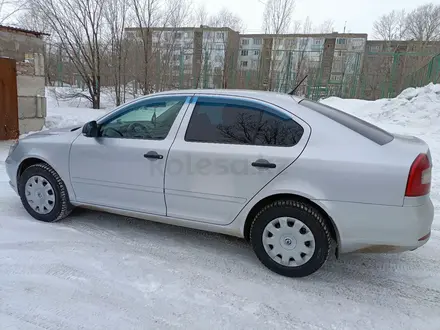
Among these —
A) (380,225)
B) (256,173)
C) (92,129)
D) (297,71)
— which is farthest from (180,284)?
(297,71)

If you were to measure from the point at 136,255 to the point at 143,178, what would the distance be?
0.73 metres

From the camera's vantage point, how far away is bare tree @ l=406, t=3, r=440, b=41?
36.8 meters

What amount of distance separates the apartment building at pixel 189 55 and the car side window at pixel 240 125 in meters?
13.2

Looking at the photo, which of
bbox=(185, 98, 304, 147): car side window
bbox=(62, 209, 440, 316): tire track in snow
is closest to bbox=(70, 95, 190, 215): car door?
bbox=(185, 98, 304, 147): car side window

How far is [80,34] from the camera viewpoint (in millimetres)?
13227

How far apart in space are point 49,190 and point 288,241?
2.68 metres

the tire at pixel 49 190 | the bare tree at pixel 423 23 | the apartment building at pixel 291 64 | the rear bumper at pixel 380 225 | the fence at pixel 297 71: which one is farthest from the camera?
the bare tree at pixel 423 23

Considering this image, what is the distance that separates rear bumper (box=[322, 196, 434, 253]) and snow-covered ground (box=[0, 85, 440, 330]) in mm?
427

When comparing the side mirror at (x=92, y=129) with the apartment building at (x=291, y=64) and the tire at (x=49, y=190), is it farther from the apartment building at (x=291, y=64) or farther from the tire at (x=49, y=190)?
the apartment building at (x=291, y=64)

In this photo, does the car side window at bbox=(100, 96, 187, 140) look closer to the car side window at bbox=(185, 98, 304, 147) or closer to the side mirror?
the side mirror

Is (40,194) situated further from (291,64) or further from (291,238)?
(291,64)

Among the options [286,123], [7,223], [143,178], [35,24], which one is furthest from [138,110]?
[35,24]

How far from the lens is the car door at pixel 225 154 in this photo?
2.55 m
